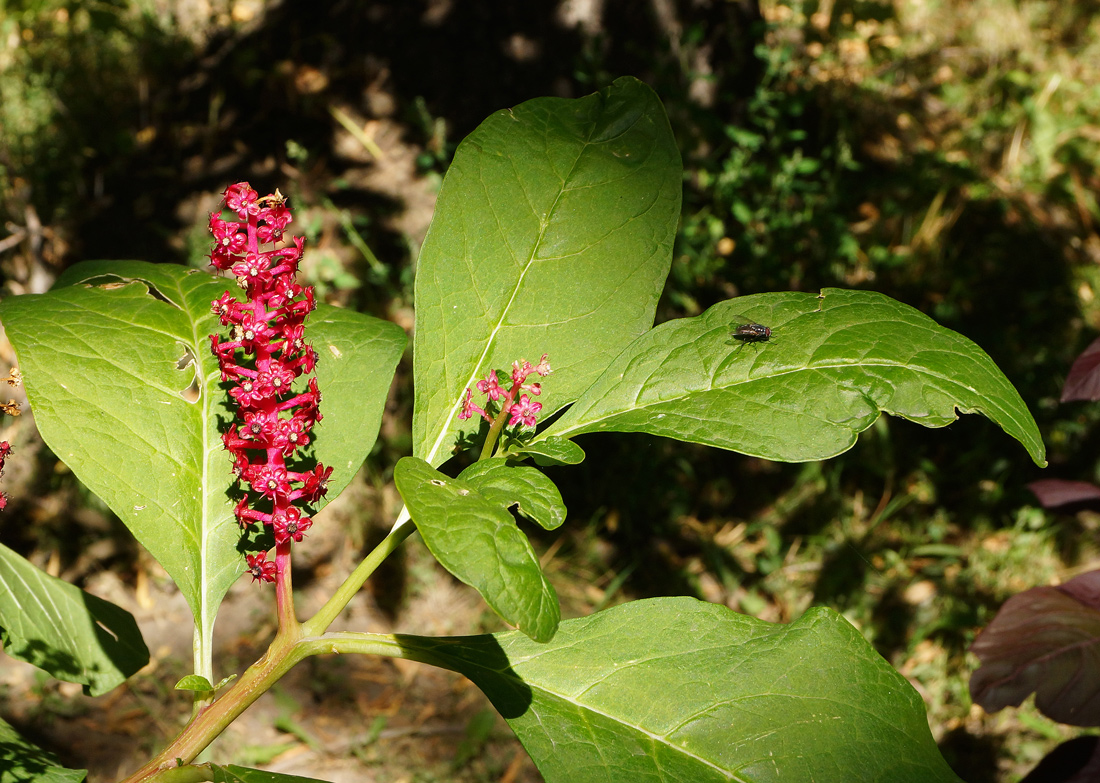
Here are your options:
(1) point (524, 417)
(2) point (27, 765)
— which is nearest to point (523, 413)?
(1) point (524, 417)

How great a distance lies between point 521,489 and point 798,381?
40 cm

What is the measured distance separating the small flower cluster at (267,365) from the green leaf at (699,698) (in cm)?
24

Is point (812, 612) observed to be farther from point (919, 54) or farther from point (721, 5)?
point (919, 54)

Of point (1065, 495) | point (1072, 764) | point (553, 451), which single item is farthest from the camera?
point (1065, 495)

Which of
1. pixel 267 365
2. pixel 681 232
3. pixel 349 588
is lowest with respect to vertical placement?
pixel 681 232

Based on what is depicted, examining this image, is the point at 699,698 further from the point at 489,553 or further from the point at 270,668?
the point at 270,668

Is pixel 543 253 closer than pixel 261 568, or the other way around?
pixel 261 568

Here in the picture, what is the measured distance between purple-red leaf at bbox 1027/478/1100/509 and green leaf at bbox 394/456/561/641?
2.13 meters

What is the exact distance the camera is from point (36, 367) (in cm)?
121

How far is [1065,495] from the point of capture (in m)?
2.49

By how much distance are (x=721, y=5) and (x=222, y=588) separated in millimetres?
4252

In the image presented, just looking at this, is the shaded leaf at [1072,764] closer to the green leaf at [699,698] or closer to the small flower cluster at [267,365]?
the green leaf at [699,698]

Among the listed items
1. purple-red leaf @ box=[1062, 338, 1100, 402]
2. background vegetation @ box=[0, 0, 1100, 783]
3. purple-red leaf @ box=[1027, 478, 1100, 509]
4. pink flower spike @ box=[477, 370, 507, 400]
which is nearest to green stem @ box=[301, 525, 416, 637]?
pink flower spike @ box=[477, 370, 507, 400]

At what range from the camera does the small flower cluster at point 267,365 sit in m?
1.11
